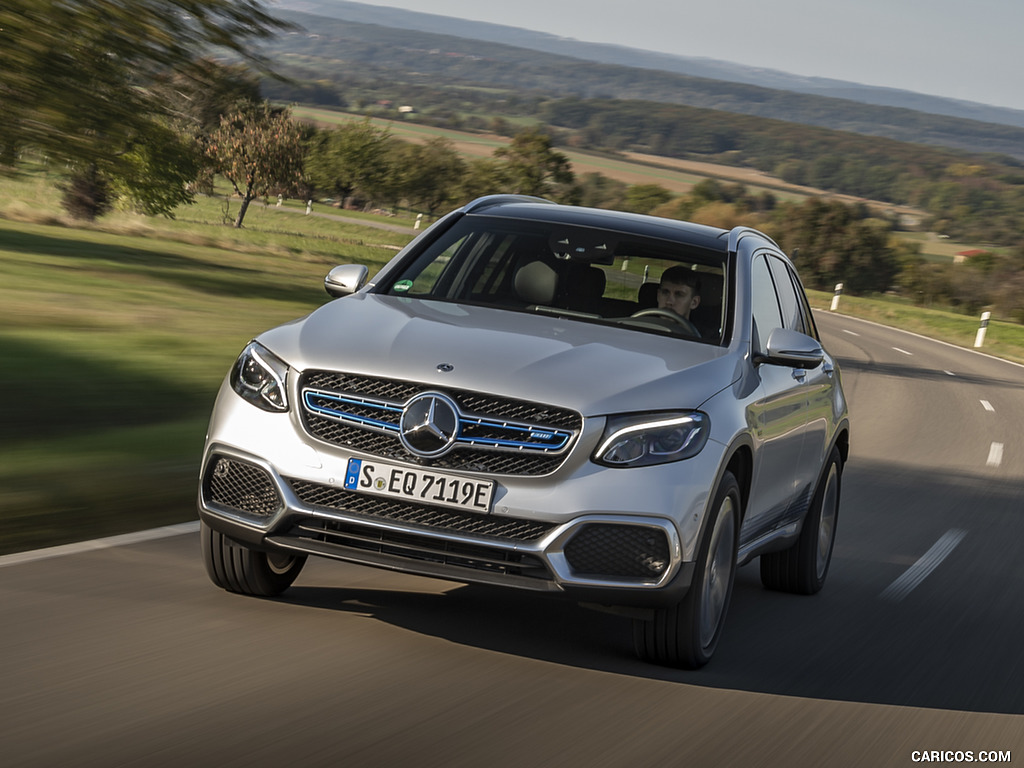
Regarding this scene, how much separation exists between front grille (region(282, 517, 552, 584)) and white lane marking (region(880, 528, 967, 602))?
130 inches

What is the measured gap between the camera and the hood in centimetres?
476

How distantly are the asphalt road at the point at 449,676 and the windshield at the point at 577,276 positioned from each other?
4.10 ft

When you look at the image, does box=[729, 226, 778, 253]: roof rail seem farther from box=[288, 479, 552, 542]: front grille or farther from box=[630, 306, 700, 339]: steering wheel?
box=[288, 479, 552, 542]: front grille

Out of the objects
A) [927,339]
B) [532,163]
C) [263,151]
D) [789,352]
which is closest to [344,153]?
[263,151]

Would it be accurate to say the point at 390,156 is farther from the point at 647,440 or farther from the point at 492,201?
the point at 647,440

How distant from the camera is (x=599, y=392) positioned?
4.77 m

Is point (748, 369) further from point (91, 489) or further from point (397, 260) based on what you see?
point (91, 489)

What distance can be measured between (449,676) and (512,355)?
1.11 metres

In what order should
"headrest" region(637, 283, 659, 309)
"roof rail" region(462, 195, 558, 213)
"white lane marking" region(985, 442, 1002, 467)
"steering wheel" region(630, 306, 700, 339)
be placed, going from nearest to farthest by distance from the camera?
"steering wheel" region(630, 306, 700, 339)
"headrest" region(637, 283, 659, 309)
"roof rail" region(462, 195, 558, 213)
"white lane marking" region(985, 442, 1002, 467)

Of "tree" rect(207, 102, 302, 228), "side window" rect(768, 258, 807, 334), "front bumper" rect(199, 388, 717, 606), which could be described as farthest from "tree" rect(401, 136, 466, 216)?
"front bumper" rect(199, 388, 717, 606)

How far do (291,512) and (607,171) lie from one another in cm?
10975

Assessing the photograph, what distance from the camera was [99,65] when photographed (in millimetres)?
10234

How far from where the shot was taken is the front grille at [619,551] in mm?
4707

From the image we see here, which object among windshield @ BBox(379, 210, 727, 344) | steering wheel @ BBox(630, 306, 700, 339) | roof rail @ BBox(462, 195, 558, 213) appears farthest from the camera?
roof rail @ BBox(462, 195, 558, 213)
